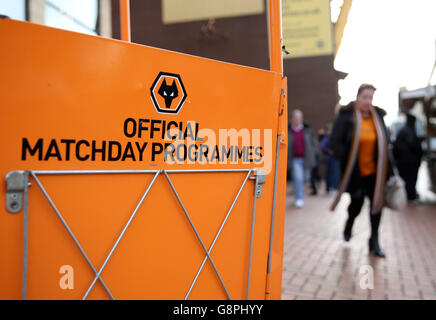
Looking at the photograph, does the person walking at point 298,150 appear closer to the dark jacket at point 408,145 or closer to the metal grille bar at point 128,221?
the dark jacket at point 408,145

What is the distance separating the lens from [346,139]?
13.6 ft

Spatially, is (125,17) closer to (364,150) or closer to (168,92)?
(168,92)

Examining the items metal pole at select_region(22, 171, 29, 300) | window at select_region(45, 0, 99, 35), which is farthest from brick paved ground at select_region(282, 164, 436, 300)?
window at select_region(45, 0, 99, 35)

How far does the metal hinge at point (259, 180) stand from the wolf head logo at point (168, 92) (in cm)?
58

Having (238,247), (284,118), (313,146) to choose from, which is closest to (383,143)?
(284,118)

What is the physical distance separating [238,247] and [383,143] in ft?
8.65

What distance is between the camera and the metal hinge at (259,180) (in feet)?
6.42

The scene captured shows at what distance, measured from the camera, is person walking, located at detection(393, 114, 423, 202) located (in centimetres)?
780

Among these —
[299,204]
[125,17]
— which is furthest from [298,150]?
[125,17]

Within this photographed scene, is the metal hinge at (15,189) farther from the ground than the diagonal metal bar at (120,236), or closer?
farther from the ground

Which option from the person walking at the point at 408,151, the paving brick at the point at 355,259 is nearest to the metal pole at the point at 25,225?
the paving brick at the point at 355,259

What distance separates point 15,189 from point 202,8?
298cm

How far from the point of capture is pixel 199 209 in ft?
5.96

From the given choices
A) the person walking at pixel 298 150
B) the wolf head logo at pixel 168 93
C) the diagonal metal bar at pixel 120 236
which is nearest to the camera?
the diagonal metal bar at pixel 120 236
